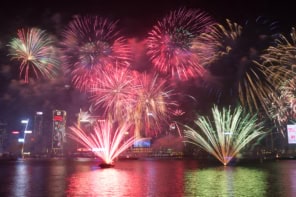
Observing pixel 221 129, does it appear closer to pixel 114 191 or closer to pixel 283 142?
pixel 114 191

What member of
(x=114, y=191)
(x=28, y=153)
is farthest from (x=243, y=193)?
(x=28, y=153)

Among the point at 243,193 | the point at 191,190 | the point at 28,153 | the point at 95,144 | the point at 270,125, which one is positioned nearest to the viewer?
the point at 243,193

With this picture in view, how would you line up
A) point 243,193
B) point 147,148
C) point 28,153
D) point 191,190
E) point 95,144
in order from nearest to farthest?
point 243,193 → point 191,190 → point 95,144 → point 147,148 → point 28,153

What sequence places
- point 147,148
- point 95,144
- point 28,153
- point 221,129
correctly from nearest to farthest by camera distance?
point 221,129 → point 95,144 → point 147,148 → point 28,153

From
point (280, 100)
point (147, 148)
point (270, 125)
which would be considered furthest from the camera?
point (147, 148)

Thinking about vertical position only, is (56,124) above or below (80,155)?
above

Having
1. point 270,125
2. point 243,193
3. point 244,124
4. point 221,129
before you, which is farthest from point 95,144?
point 270,125

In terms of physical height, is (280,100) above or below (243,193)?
above

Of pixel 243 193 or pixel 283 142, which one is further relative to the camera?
pixel 283 142

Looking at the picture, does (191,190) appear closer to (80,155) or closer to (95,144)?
(95,144)
